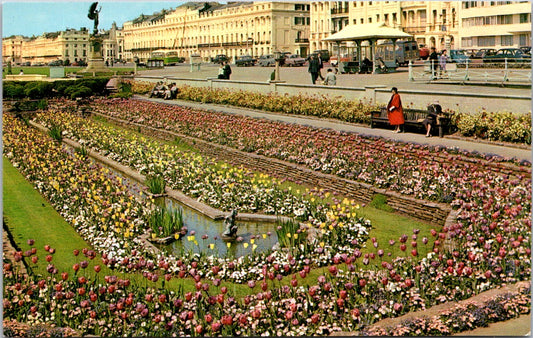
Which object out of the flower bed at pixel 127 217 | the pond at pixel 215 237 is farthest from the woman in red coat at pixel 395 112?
the pond at pixel 215 237

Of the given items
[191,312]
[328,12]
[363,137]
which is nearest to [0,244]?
[191,312]

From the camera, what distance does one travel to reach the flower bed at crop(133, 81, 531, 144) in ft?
43.0

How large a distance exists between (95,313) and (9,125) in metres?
14.0

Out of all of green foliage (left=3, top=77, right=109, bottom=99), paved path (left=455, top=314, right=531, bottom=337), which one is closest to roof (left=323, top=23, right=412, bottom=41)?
green foliage (left=3, top=77, right=109, bottom=99)

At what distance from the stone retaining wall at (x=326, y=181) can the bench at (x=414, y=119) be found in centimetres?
315

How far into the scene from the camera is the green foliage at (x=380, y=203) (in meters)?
11.1

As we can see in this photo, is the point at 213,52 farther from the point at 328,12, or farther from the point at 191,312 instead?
the point at 191,312

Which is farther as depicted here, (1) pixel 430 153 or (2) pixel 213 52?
(2) pixel 213 52

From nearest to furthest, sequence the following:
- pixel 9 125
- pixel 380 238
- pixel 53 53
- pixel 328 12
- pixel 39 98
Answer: pixel 380 238
pixel 9 125
pixel 39 98
pixel 53 53
pixel 328 12

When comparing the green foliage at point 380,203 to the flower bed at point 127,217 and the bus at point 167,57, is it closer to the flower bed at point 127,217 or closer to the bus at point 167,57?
the flower bed at point 127,217

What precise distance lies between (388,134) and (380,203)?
454 cm

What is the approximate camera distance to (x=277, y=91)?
76.6 ft

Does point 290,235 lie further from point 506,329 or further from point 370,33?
point 370,33

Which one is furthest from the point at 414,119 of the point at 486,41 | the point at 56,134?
the point at 486,41
